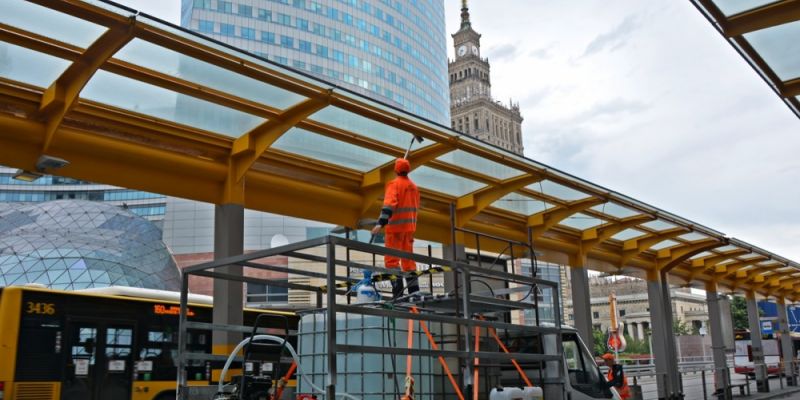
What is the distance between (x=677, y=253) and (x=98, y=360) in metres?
17.4

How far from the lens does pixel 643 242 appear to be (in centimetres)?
2116

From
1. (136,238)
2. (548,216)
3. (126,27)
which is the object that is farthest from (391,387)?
(136,238)

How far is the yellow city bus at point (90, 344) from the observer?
12672 mm

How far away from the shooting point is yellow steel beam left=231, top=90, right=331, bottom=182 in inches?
428

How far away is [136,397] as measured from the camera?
14.3m

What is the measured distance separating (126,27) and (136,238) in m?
60.6

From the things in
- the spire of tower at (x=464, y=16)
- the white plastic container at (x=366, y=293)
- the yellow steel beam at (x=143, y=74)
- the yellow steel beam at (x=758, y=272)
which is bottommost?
the white plastic container at (x=366, y=293)

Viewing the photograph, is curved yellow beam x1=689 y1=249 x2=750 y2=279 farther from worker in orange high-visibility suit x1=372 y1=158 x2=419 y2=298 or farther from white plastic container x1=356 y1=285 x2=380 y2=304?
white plastic container x1=356 y1=285 x2=380 y2=304

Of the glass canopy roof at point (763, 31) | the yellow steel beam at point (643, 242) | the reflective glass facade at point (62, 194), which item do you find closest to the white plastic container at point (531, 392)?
the glass canopy roof at point (763, 31)

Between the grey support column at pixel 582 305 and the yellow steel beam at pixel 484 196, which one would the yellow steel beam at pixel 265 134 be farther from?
the grey support column at pixel 582 305

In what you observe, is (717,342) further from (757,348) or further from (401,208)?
(401,208)

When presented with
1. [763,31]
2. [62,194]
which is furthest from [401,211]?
[62,194]

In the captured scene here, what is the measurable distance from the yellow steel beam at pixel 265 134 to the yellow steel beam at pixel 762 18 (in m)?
5.64

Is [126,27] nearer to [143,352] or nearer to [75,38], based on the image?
[75,38]
